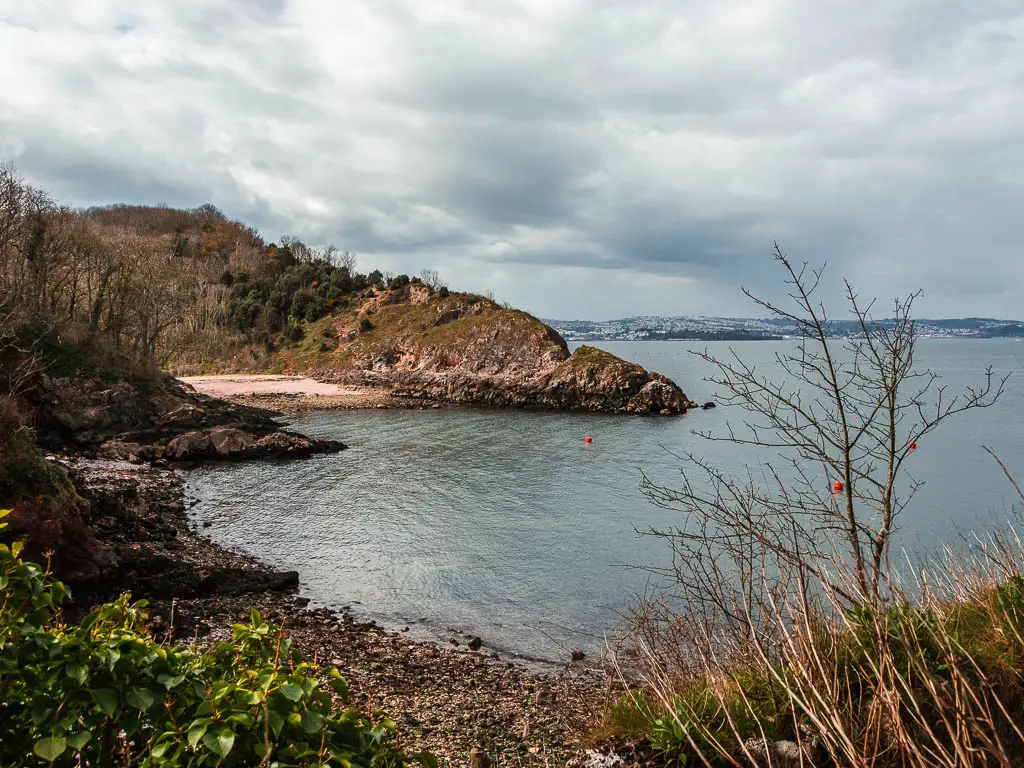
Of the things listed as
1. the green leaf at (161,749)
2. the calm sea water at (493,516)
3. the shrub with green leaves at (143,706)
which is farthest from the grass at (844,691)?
the calm sea water at (493,516)

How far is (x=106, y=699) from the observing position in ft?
9.30

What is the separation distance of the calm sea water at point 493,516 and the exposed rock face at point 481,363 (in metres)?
14.0

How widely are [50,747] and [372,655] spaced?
1176 centimetres

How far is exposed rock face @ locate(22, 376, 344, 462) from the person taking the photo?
107ft

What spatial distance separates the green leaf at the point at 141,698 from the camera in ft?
9.39

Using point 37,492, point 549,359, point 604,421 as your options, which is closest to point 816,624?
point 37,492

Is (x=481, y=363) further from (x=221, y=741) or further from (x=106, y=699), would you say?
(x=221, y=741)

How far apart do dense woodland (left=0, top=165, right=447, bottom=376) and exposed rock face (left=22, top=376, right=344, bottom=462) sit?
2477mm

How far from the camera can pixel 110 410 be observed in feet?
116

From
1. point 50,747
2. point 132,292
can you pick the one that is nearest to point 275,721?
point 50,747

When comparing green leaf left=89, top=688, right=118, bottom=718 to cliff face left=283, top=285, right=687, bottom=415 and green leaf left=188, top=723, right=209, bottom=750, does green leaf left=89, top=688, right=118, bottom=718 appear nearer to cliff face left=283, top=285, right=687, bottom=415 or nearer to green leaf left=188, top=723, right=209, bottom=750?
green leaf left=188, top=723, right=209, bottom=750

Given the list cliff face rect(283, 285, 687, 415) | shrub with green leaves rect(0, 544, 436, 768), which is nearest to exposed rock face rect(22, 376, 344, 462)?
cliff face rect(283, 285, 687, 415)

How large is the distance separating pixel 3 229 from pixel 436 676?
113ft

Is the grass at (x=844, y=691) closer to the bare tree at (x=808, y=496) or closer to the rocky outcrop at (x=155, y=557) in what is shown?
the bare tree at (x=808, y=496)
